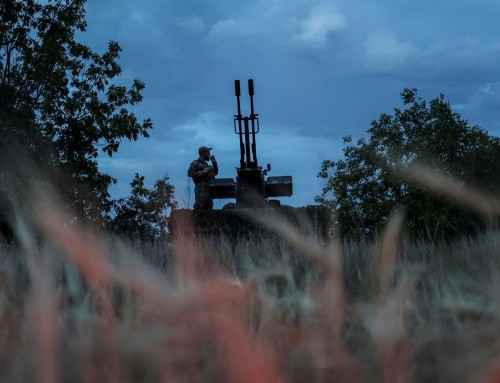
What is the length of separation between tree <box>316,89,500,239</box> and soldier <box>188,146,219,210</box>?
33.6ft

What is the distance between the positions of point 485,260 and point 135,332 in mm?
2053

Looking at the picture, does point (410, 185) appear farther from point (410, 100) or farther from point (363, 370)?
point (363, 370)

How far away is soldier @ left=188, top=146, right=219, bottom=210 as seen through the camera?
14.5 metres

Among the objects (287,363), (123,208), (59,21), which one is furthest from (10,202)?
(287,363)

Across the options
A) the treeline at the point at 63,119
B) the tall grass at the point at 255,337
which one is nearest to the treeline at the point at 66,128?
the treeline at the point at 63,119

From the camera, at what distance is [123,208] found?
20.0 m

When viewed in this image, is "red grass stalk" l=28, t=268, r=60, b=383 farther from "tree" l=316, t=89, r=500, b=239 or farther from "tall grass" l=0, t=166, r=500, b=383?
"tree" l=316, t=89, r=500, b=239

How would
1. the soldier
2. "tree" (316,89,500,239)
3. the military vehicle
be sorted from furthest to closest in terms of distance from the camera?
"tree" (316,89,500,239)
the soldier
the military vehicle

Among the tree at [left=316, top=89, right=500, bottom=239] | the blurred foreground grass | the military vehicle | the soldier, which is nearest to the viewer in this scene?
the blurred foreground grass

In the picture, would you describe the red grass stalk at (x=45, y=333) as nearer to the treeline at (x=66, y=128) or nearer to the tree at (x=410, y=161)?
the treeline at (x=66, y=128)

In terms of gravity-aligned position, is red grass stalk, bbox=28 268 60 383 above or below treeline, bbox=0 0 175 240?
below

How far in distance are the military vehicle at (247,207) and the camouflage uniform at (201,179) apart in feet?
1.78

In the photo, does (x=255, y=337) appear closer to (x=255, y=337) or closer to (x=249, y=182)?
(x=255, y=337)

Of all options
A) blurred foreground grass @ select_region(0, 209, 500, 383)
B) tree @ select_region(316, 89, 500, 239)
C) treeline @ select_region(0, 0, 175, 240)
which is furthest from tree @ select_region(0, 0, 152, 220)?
blurred foreground grass @ select_region(0, 209, 500, 383)
